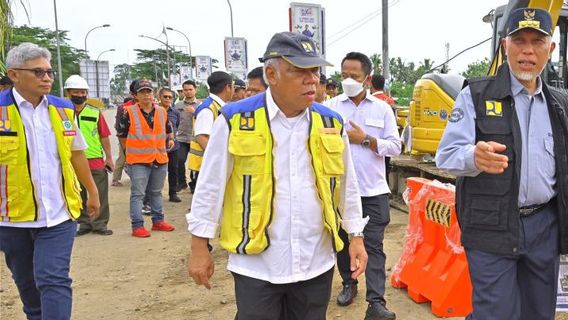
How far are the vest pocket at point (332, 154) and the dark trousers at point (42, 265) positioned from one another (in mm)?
1837

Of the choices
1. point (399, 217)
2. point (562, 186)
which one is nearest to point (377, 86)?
point (399, 217)

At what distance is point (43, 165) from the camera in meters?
3.14

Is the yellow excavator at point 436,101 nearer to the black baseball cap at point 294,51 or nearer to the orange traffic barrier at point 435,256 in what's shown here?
the orange traffic barrier at point 435,256

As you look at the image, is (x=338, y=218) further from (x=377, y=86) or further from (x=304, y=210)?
(x=377, y=86)

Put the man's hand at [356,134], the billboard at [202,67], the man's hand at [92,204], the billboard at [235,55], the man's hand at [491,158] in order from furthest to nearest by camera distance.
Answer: the billboard at [202,67]
the billboard at [235,55]
the man's hand at [356,134]
the man's hand at [92,204]
the man's hand at [491,158]

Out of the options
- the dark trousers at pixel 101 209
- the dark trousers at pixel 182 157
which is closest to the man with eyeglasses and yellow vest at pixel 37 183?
the dark trousers at pixel 101 209

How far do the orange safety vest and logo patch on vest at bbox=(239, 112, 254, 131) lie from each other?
459 centimetres

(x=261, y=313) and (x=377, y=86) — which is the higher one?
(x=377, y=86)

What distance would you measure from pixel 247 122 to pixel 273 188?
0.32 m

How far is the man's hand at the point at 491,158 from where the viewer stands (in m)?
2.18

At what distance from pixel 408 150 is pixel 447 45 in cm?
5025

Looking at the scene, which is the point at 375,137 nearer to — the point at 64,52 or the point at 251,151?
the point at 251,151

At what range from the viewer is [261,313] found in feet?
7.66

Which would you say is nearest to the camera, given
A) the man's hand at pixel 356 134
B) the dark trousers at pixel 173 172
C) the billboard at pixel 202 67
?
the man's hand at pixel 356 134
